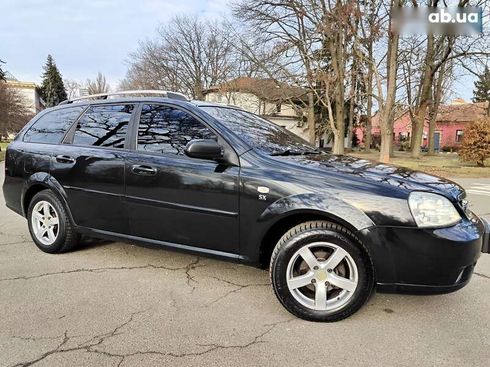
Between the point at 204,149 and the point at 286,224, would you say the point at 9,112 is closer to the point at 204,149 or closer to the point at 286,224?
the point at 204,149

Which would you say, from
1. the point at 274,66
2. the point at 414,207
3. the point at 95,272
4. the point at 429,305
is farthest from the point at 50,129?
the point at 274,66

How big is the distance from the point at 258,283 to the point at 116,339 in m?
1.48

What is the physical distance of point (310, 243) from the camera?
3.20 metres

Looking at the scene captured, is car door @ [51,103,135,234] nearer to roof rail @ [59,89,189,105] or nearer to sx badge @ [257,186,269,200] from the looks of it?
roof rail @ [59,89,189,105]

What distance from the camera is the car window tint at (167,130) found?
384 cm

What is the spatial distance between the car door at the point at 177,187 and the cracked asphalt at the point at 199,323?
0.51m

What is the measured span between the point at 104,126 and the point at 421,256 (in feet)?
10.6

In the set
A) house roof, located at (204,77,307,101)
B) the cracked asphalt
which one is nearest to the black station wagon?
the cracked asphalt

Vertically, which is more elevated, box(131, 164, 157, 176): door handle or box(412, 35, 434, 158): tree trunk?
box(412, 35, 434, 158): tree trunk

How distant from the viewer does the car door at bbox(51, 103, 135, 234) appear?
4.11 m

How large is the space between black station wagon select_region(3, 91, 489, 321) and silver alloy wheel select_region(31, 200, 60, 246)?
0.05ft

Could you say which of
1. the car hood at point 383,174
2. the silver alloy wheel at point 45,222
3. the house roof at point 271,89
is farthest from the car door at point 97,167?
the house roof at point 271,89

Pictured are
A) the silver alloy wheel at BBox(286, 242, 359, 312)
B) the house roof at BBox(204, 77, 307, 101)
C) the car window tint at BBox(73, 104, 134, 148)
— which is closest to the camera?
the silver alloy wheel at BBox(286, 242, 359, 312)

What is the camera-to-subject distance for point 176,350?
2775 mm
